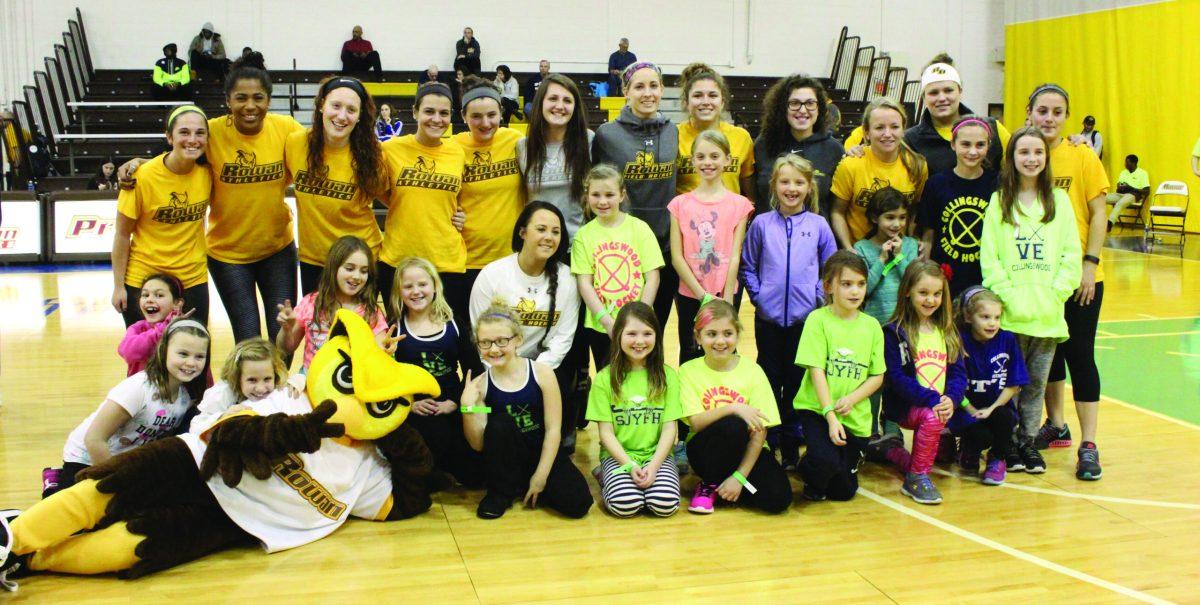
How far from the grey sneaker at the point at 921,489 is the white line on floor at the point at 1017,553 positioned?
9 centimetres

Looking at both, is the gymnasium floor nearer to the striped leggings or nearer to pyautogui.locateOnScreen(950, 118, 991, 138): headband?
the striped leggings

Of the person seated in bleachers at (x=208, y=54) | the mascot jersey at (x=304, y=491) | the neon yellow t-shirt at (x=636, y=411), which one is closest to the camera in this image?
the mascot jersey at (x=304, y=491)

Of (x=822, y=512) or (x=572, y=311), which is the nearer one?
(x=822, y=512)

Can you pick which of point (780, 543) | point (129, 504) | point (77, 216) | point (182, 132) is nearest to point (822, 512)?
point (780, 543)

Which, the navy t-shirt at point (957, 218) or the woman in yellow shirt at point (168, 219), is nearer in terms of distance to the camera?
the woman in yellow shirt at point (168, 219)

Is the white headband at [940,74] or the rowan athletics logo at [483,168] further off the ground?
the white headband at [940,74]

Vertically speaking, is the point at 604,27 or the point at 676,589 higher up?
the point at 604,27

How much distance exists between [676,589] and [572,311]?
1432 millimetres

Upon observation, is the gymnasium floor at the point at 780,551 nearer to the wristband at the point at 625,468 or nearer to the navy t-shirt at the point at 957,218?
the wristband at the point at 625,468

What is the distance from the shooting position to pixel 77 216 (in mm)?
10625

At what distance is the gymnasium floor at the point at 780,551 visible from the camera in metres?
2.99

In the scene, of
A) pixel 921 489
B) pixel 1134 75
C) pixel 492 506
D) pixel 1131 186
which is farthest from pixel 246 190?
pixel 1134 75

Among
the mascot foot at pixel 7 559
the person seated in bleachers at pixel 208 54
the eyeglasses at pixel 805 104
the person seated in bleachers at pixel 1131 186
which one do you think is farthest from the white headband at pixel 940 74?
the person seated in bleachers at pixel 208 54

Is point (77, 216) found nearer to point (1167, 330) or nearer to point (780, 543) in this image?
point (780, 543)
